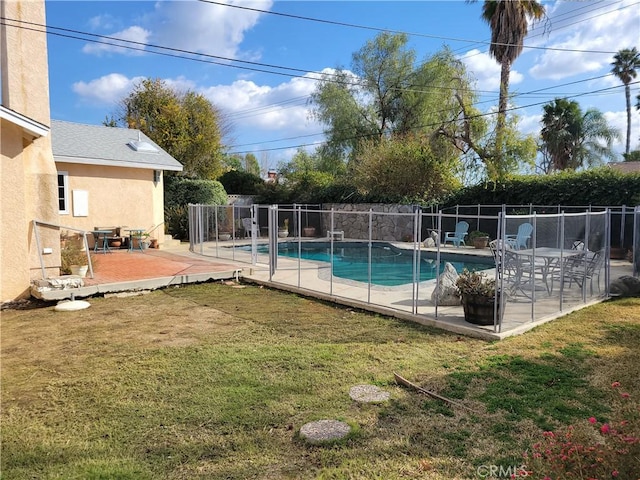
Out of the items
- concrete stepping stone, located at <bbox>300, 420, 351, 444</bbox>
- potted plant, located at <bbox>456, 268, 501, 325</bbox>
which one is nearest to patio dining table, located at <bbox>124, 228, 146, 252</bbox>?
potted plant, located at <bbox>456, 268, 501, 325</bbox>

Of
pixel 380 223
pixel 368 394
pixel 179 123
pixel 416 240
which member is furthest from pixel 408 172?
pixel 368 394

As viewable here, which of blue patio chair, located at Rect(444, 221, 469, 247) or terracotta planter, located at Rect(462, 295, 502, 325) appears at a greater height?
blue patio chair, located at Rect(444, 221, 469, 247)

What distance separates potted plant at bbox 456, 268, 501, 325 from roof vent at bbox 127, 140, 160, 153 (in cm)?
1324

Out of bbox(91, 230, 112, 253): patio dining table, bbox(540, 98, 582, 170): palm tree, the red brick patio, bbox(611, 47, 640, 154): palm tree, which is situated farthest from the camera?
bbox(611, 47, 640, 154): palm tree

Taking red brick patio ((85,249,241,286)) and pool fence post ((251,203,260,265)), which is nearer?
red brick patio ((85,249,241,286))

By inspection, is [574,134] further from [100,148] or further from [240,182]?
[100,148]

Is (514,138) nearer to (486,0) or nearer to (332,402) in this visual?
(486,0)

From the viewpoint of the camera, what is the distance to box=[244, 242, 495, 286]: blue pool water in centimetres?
1193

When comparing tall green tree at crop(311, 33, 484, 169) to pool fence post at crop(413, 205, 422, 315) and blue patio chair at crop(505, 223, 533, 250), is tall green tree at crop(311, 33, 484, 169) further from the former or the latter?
pool fence post at crop(413, 205, 422, 315)

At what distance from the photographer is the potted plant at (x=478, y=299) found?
19.9 ft

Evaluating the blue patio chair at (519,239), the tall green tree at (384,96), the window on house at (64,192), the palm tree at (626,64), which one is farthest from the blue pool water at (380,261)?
the palm tree at (626,64)

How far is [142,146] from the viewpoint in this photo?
15.7 meters

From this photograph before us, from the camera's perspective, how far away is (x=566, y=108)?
2678cm

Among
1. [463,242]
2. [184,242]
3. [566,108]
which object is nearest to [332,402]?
[463,242]
